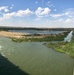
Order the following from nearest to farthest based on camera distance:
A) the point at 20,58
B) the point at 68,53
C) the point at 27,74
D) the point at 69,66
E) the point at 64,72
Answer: the point at 27,74 < the point at 64,72 < the point at 69,66 < the point at 20,58 < the point at 68,53

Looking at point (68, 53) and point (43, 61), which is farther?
point (68, 53)

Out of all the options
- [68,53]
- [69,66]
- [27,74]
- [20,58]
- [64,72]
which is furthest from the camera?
[68,53]

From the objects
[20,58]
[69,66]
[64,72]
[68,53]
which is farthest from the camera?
[68,53]

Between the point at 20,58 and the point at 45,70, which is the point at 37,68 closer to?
the point at 45,70

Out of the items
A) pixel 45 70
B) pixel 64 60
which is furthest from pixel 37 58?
pixel 45 70

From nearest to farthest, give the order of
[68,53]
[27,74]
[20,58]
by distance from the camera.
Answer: [27,74] → [20,58] → [68,53]

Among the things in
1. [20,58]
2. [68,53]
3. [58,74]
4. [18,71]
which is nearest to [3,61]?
[20,58]

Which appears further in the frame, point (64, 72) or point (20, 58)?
point (20, 58)

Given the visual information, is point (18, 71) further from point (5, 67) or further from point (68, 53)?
point (68, 53)
